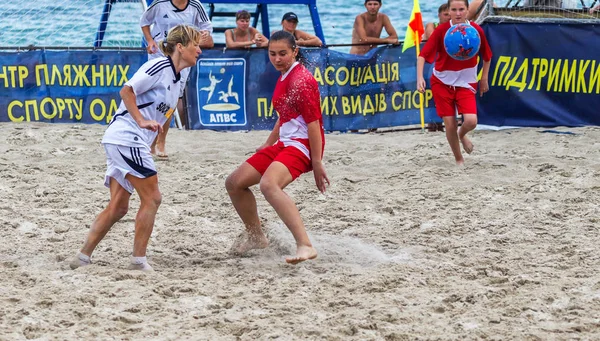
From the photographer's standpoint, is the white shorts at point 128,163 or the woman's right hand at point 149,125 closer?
the woman's right hand at point 149,125

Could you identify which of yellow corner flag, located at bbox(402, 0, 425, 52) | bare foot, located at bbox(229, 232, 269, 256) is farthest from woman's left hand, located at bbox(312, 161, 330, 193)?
yellow corner flag, located at bbox(402, 0, 425, 52)

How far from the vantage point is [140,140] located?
17.1 ft

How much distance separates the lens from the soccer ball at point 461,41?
8297 mm

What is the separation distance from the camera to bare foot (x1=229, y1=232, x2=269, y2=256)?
583cm

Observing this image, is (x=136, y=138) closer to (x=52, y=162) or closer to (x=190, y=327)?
(x=190, y=327)

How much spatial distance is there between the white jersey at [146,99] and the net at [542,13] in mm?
6456

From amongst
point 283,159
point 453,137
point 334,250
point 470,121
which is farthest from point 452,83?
point 283,159

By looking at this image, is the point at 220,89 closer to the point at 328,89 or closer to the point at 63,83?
the point at 328,89

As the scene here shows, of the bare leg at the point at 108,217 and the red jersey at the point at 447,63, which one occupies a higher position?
the red jersey at the point at 447,63

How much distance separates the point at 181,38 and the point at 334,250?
1.76 metres

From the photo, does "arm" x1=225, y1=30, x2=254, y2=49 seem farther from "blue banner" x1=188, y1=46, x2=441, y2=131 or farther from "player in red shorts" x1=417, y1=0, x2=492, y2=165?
"player in red shorts" x1=417, y1=0, x2=492, y2=165

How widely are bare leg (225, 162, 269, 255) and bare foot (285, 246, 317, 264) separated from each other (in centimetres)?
59

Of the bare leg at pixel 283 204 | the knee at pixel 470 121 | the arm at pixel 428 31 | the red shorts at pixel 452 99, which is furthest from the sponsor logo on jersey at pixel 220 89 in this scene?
the bare leg at pixel 283 204

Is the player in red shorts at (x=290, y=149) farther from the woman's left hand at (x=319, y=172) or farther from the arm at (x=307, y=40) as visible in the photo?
the arm at (x=307, y=40)
